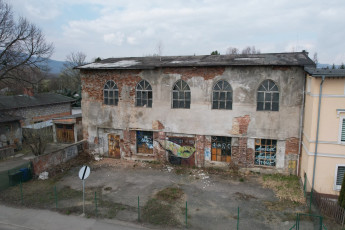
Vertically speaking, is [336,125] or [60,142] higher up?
[336,125]

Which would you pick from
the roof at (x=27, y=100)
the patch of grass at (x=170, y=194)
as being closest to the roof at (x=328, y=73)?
the patch of grass at (x=170, y=194)

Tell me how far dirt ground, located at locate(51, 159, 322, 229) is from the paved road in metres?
0.62

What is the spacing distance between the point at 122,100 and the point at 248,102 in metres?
8.51

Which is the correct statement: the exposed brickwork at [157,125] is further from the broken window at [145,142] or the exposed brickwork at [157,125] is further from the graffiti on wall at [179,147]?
the graffiti on wall at [179,147]

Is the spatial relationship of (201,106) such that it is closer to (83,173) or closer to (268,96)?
(268,96)

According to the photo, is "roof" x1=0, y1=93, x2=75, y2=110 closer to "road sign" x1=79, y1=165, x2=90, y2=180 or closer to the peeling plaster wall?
the peeling plaster wall

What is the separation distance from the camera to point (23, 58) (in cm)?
2322

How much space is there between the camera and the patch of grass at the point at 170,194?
450 inches

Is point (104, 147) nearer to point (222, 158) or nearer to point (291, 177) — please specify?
point (222, 158)

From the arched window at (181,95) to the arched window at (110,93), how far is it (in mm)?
4310

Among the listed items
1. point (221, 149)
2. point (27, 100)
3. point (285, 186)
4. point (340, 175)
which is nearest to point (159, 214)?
point (221, 149)

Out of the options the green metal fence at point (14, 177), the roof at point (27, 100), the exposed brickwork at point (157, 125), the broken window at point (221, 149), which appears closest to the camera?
the green metal fence at point (14, 177)

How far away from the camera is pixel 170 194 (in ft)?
38.7

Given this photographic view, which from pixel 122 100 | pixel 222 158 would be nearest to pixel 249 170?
pixel 222 158
